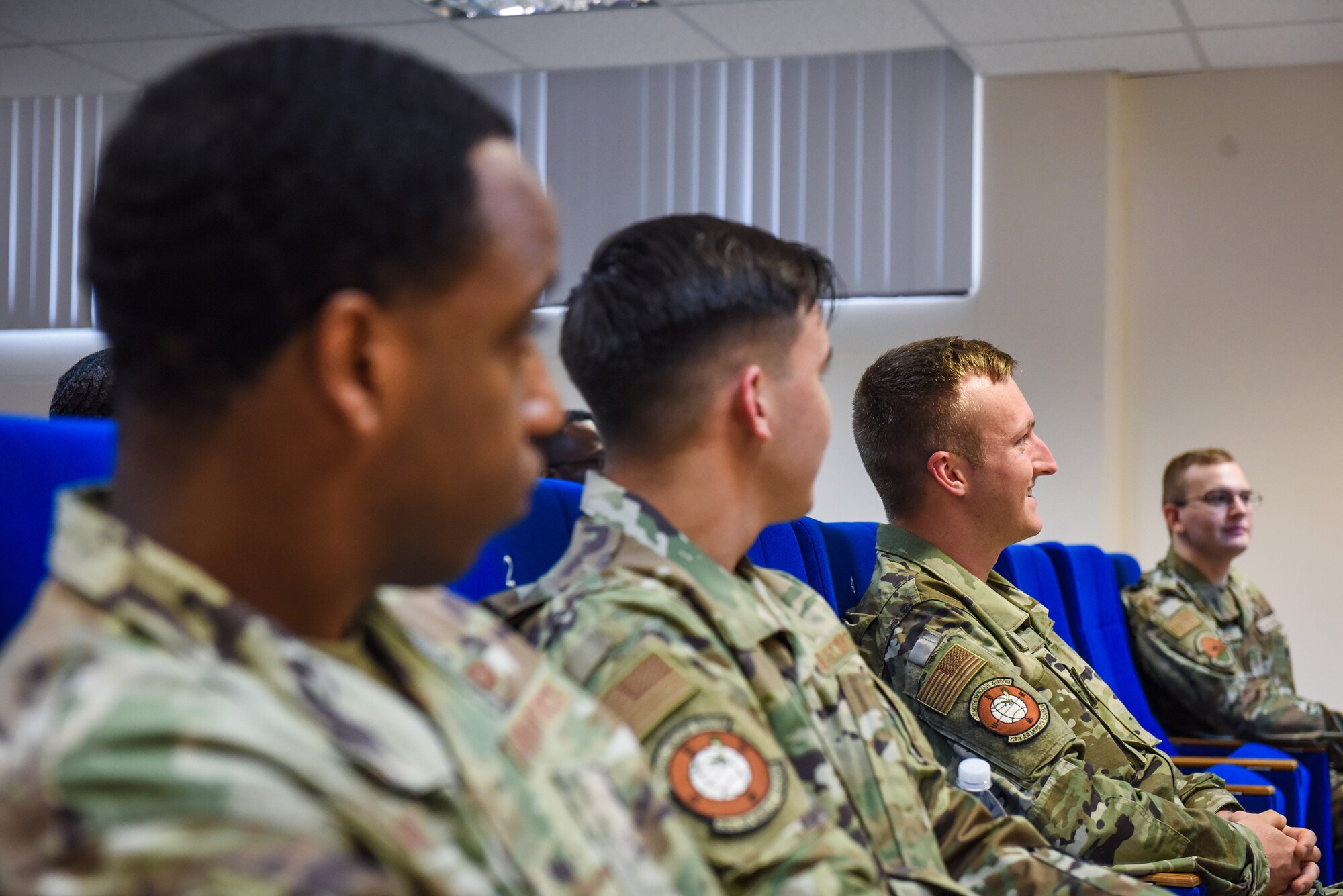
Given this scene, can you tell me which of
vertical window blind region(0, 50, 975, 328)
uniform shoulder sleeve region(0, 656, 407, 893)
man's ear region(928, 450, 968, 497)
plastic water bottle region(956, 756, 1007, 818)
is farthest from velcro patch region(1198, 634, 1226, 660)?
uniform shoulder sleeve region(0, 656, 407, 893)

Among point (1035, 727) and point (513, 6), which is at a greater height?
point (513, 6)

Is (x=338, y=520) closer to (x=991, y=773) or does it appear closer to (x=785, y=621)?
(x=785, y=621)

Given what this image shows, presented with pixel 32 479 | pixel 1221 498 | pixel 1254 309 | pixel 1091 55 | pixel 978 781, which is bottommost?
pixel 978 781

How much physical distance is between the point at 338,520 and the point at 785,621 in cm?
65

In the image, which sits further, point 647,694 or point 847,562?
point 847,562

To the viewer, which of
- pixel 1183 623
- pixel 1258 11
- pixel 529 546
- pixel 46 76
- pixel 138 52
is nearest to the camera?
pixel 529 546

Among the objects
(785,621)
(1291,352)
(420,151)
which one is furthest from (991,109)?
(420,151)

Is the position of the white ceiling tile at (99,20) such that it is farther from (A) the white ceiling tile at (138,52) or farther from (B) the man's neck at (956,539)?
(B) the man's neck at (956,539)

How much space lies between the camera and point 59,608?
554 mm

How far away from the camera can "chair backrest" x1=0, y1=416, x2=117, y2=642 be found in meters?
0.85

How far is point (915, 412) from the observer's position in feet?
6.59

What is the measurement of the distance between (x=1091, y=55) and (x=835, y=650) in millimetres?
4092

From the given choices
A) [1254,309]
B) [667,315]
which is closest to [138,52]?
[1254,309]

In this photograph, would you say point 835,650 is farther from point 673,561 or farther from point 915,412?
point 915,412
